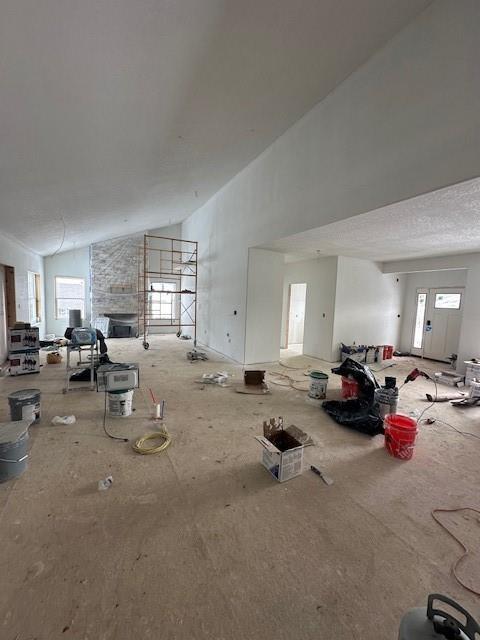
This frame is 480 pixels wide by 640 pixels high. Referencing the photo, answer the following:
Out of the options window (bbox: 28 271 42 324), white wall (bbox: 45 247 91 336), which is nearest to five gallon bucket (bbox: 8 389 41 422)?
window (bbox: 28 271 42 324)

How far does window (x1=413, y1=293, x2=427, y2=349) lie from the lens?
704cm

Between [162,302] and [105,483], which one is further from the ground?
[162,302]

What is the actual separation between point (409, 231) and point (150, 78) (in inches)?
138

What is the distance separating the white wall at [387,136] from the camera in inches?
87.8

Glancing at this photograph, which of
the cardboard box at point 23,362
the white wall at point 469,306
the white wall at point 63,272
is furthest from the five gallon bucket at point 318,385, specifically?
the white wall at point 63,272

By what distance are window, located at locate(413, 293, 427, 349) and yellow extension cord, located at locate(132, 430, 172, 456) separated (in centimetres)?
683

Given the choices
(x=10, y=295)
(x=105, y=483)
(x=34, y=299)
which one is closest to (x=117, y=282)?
(x=34, y=299)

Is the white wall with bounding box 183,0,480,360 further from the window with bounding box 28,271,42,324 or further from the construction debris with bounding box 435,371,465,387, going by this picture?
the window with bounding box 28,271,42,324

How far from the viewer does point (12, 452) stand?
2.13 meters

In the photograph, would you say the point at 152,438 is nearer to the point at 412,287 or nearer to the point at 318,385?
the point at 318,385

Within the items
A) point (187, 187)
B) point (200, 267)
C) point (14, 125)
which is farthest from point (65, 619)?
point (200, 267)

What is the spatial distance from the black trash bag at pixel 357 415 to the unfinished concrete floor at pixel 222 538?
0.16 meters

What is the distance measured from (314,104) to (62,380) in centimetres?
558

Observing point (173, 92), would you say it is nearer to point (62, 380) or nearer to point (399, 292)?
point (62, 380)
